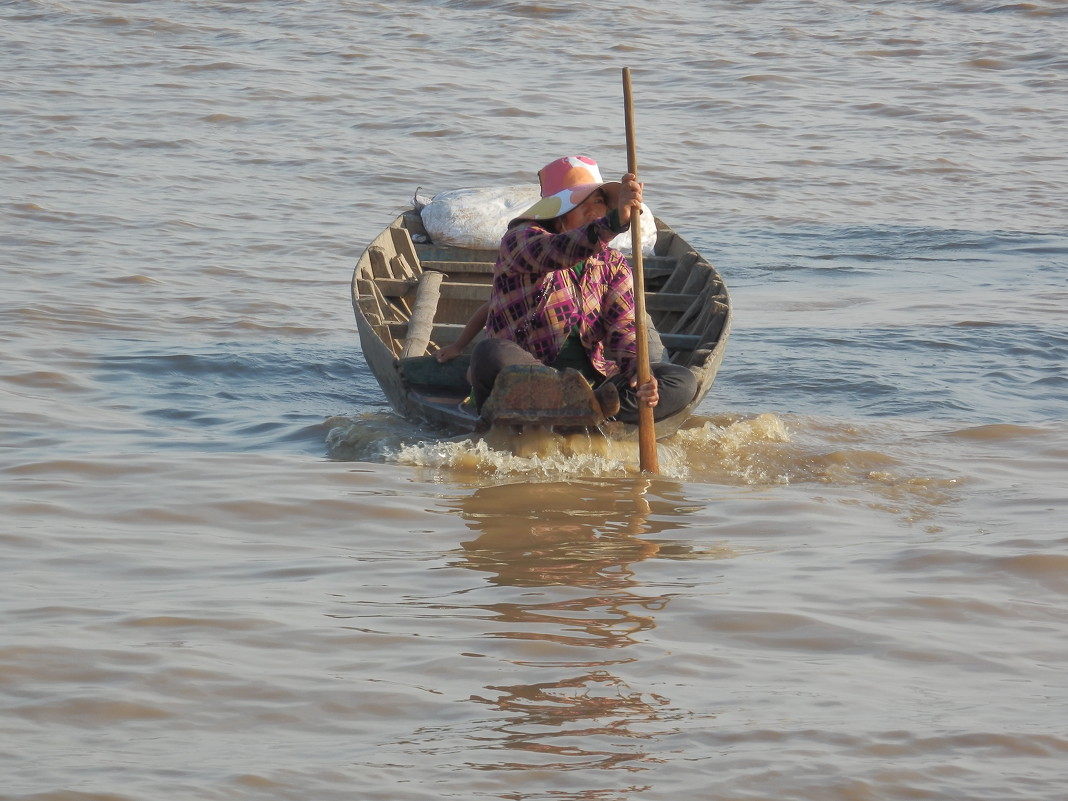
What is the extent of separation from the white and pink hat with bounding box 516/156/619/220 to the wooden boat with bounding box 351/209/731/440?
566 millimetres

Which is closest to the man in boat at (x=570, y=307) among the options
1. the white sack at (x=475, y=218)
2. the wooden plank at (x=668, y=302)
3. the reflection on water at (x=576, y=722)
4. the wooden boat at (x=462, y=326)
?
the wooden boat at (x=462, y=326)

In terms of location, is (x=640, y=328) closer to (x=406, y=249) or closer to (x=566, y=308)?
(x=566, y=308)

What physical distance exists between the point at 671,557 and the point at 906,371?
336 centimetres

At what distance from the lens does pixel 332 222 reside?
1048cm

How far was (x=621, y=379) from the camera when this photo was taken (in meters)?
5.15

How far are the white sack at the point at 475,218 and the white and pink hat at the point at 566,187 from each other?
9.22 feet

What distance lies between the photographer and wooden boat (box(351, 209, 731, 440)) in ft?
16.4

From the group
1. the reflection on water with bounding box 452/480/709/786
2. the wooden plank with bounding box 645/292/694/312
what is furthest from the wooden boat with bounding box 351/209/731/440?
the reflection on water with bounding box 452/480/709/786

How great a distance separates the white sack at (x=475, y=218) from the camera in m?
7.83

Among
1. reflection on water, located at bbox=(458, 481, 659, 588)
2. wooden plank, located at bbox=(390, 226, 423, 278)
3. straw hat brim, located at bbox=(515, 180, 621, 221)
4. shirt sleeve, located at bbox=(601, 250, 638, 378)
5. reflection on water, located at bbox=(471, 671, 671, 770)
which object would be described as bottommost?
reflection on water, located at bbox=(458, 481, 659, 588)

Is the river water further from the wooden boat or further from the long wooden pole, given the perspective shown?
the wooden boat

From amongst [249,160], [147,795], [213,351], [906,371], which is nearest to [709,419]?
[906,371]

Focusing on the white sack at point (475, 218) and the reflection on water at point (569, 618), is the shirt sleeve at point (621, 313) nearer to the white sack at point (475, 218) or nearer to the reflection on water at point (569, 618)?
the reflection on water at point (569, 618)

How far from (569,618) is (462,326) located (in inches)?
136
